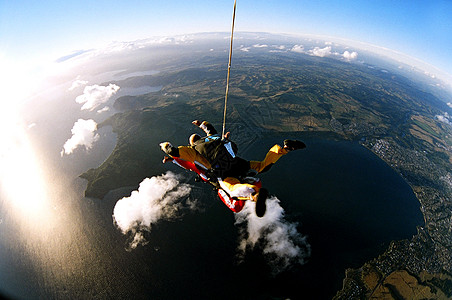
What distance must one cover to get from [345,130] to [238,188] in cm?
9173

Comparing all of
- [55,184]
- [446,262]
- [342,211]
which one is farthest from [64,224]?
[446,262]

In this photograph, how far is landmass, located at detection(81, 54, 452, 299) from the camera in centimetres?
3591

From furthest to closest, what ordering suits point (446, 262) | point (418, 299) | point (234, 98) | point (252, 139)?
point (234, 98), point (252, 139), point (446, 262), point (418, 299)

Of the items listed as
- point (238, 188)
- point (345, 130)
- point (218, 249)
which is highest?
point (238, 188)

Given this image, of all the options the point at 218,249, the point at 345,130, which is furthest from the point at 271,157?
the point at 345,130

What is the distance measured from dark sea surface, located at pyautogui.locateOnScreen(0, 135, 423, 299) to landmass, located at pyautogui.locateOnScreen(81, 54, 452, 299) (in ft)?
13.1

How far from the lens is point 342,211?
1884 inches

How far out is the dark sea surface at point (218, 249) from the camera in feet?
127

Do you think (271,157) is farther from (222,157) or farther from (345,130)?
(345,130)

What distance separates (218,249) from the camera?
4250 cm

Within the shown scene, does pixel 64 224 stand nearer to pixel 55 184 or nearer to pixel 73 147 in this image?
pixel 55 184

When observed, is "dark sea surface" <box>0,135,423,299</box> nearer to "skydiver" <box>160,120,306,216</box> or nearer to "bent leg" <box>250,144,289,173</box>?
"bent leg" <box>250,144,289,173</box>

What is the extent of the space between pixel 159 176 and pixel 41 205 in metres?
40.4

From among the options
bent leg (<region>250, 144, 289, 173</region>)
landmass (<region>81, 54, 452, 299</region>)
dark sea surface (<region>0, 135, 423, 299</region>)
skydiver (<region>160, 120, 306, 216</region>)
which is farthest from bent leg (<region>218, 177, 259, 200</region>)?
landmass (<region>81, 54, 452, 299</region>)
